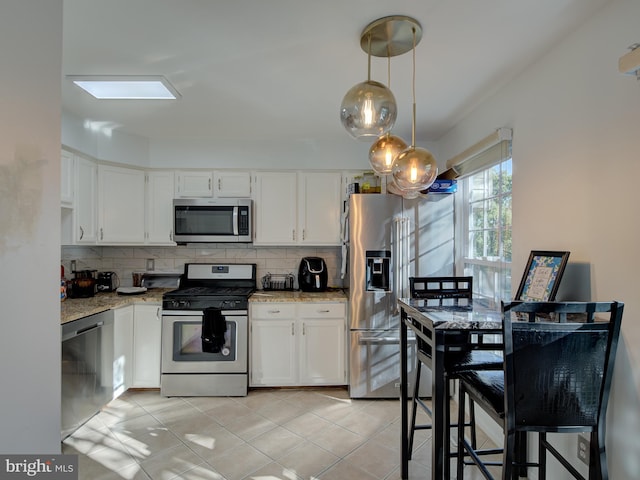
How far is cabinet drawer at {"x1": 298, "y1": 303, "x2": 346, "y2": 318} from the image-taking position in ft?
10.5

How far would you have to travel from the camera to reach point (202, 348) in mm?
3062

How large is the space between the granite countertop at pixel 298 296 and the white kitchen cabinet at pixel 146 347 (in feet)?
3.04

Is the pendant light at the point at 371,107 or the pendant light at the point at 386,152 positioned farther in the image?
the pendant light at the point at 386,152

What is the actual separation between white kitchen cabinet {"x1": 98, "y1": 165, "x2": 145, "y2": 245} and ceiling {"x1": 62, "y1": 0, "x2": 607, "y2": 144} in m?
0.61

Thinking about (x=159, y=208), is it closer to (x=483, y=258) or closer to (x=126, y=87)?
(x=126, y=87)

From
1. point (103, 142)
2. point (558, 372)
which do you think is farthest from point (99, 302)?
point (558, 372)

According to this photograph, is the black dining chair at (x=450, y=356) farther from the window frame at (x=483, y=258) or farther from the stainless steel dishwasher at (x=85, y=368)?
the stainless steel dishwasher at (x=85, y=368)

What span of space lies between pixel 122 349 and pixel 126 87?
2.22 metres

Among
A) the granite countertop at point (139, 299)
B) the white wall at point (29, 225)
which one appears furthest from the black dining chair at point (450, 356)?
the white wall at point (29, 225)

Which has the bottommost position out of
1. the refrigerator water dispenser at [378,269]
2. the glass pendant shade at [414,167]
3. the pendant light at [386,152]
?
the refrigerator water dispenser at [378,269]

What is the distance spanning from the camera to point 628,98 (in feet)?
4.53

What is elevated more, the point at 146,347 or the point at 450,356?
the point at 450,356

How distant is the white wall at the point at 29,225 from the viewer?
2.28 ft

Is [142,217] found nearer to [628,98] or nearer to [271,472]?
[271,472]
